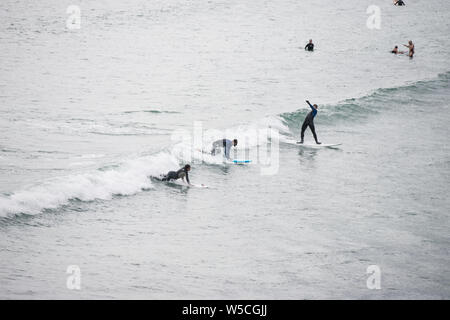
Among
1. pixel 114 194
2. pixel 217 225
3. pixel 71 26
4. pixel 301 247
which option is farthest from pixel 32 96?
pixel 71 26

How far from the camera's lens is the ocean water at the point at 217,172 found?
12.9 meters

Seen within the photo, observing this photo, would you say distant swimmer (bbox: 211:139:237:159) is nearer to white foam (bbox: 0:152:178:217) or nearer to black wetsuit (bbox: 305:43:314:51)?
white foam (bbox: 0:152:178:217)

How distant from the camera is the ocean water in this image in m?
12.9

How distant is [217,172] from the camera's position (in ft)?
69.9

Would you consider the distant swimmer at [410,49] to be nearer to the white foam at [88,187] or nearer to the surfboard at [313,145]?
the surfboard at [313,145]

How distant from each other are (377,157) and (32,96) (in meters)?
17.6

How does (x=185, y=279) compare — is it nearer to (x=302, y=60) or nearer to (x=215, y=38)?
(x=302, y=60)

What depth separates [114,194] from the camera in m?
17.8

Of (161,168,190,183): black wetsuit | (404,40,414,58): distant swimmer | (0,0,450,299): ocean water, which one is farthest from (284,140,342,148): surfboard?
(404,40,414,58): distant swimmer

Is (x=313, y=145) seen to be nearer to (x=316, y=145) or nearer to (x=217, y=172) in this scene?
(x=316, y=145)

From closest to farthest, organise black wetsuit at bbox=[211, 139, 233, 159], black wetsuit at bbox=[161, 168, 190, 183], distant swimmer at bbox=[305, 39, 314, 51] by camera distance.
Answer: black wetsuit at bbox=[161, 168, 190, 183]
black wetsuit at bbox=[211, 139, 233, 159]
distant swimmer at bbox=[305, 39, 314, 51]

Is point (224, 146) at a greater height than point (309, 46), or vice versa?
point (309, 46)

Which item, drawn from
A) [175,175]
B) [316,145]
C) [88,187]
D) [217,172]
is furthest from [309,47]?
[88,187]

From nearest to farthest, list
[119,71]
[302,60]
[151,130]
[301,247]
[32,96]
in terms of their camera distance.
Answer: [301,247] < [151,130] < [32,96] < [119,71] < [302,60]
